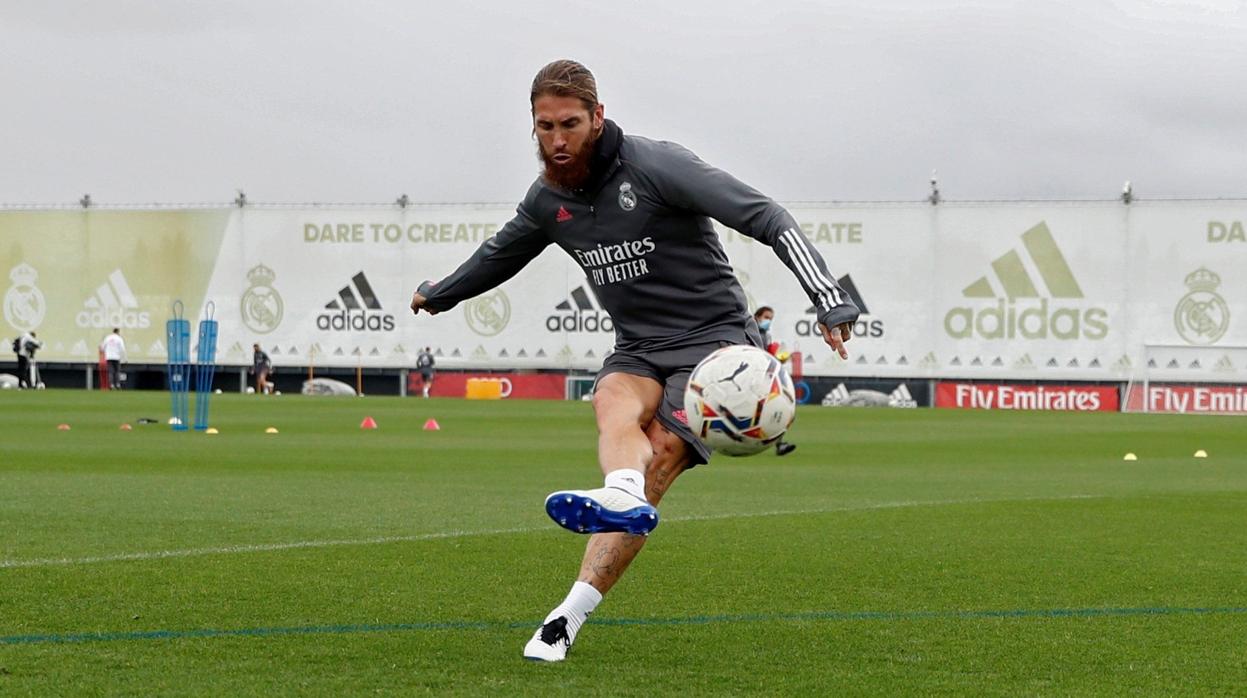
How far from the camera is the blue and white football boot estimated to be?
580cm

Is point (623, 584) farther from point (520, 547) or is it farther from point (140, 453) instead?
point (140, 453)

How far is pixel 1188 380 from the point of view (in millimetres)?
47750

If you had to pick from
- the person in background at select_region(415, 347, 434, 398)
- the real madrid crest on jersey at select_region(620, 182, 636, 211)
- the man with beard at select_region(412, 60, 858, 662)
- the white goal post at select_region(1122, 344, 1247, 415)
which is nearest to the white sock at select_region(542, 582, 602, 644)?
the man with beard at select_region(412, 60, 858, 662)

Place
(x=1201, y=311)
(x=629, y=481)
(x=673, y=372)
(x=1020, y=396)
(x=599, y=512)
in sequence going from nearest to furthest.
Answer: (x=599, y=512)
(x=629, y=481)
(x=673, y=372)
(x=1201, y=311)
(x=1020, y=396)

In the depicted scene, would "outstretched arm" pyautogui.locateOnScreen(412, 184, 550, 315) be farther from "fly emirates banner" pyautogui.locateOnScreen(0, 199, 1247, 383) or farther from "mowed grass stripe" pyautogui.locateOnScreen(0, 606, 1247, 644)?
"fly emirates banner" pyautogui.locateOnScreen(0, 199, 1247, 383)

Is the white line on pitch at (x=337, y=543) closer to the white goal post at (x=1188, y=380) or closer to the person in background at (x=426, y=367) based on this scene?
the white goal post at (x=1188, y=380)

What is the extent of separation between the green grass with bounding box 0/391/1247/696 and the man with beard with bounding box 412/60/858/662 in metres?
0.66

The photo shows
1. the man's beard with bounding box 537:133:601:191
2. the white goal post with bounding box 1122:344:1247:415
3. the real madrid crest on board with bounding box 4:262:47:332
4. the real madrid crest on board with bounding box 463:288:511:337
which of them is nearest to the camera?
the man's beard with bounding box 537:133:601:191

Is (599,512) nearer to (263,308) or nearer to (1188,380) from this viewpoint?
(1188,380)

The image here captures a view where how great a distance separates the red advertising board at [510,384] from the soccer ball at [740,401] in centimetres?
4447

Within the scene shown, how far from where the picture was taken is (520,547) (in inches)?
401

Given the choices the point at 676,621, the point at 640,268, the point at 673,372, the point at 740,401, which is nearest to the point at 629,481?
the point at 740,401

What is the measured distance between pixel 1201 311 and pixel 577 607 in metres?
45.1

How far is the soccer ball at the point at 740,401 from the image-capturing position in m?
6.18
